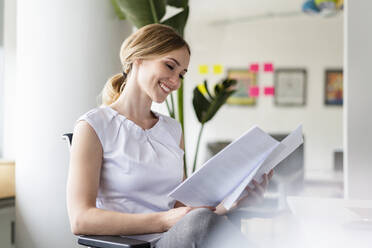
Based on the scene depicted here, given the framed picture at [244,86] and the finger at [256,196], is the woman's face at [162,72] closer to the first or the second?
the finger at [256,196]

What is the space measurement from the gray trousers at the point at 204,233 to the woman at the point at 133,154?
0.30 ft

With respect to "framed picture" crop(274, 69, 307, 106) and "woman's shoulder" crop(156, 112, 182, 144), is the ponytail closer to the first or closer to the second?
"woman's shoulder" crop(156, 112, 182, 144)

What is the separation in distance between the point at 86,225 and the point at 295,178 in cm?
176

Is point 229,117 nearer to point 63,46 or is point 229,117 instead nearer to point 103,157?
point 63,46

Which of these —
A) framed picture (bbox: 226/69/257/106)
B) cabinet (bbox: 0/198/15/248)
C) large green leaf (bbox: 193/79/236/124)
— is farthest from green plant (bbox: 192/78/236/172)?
Answer: framed picture (bbox: 226/69/257/106)

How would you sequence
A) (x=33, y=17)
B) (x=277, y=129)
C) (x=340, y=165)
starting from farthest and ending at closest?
1. (x=277, y=129)
2. (x=340, y=165)
3. (x=33, y=17)

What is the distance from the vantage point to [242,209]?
147 centimetres

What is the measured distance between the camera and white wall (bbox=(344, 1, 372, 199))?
108 inches

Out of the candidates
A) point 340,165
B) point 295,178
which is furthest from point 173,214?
point 340,165

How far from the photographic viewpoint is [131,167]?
1.42m

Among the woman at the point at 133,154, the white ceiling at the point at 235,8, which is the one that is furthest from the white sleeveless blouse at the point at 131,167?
the white ceiling at the point at 235,8

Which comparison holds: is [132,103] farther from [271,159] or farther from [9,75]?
[9,75]

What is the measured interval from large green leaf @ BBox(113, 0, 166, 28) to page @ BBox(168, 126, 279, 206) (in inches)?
51.2

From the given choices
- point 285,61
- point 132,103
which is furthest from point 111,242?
point 285,61
